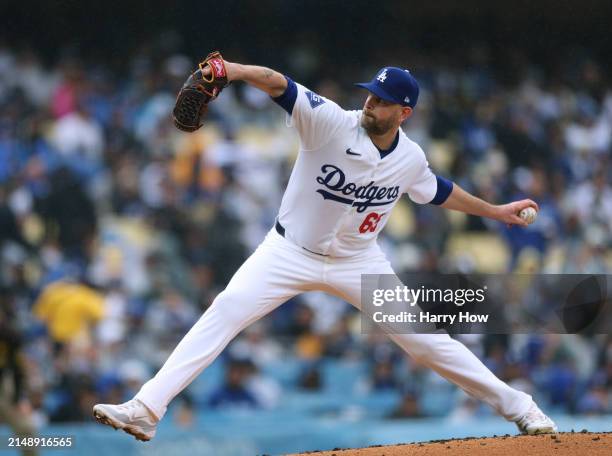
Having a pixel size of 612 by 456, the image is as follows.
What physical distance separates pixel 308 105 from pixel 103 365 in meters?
4.69

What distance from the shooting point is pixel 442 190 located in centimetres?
536

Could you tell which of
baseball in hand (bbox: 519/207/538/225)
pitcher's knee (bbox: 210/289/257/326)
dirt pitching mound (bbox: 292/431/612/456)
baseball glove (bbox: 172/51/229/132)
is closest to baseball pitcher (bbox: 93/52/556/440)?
pitcher's knee (bbox: 210/289/257/326)

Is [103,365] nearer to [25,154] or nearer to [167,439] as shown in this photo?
[167,439]

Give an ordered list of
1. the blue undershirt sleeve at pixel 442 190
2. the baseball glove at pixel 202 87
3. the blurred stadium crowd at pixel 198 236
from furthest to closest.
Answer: the blurred stadium crowd at pixel 198 236 → the blue undershirt sleeve at pixel 442 190 → the baseball glove at pixel 202 87

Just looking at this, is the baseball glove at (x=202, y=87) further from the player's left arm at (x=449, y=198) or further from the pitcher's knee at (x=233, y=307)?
the player's left arm at (x=449, y=198)

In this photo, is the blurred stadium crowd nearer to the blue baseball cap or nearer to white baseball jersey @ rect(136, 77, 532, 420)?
white baseball jersey @ rect(136, 77, 532, 420)

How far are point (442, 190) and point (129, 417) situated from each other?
2.03m

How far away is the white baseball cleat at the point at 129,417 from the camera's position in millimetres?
4605

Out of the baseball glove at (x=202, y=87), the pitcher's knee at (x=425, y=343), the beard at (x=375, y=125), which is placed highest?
the beard at (x=375, y=125)

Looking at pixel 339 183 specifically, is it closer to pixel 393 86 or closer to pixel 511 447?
pixel 393 86

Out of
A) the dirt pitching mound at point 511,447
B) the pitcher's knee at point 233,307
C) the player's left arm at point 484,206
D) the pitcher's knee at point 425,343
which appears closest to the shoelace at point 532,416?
the dirt pitching mound at point 511,447

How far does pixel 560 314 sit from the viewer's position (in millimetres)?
8922

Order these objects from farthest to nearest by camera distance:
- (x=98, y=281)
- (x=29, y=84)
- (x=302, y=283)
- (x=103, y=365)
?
(x=29, y=84) → (x=98, y=281) → (x=103, y=365) → (x=302, y=283)

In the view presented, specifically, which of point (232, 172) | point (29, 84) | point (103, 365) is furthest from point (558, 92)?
point (103, 365)
